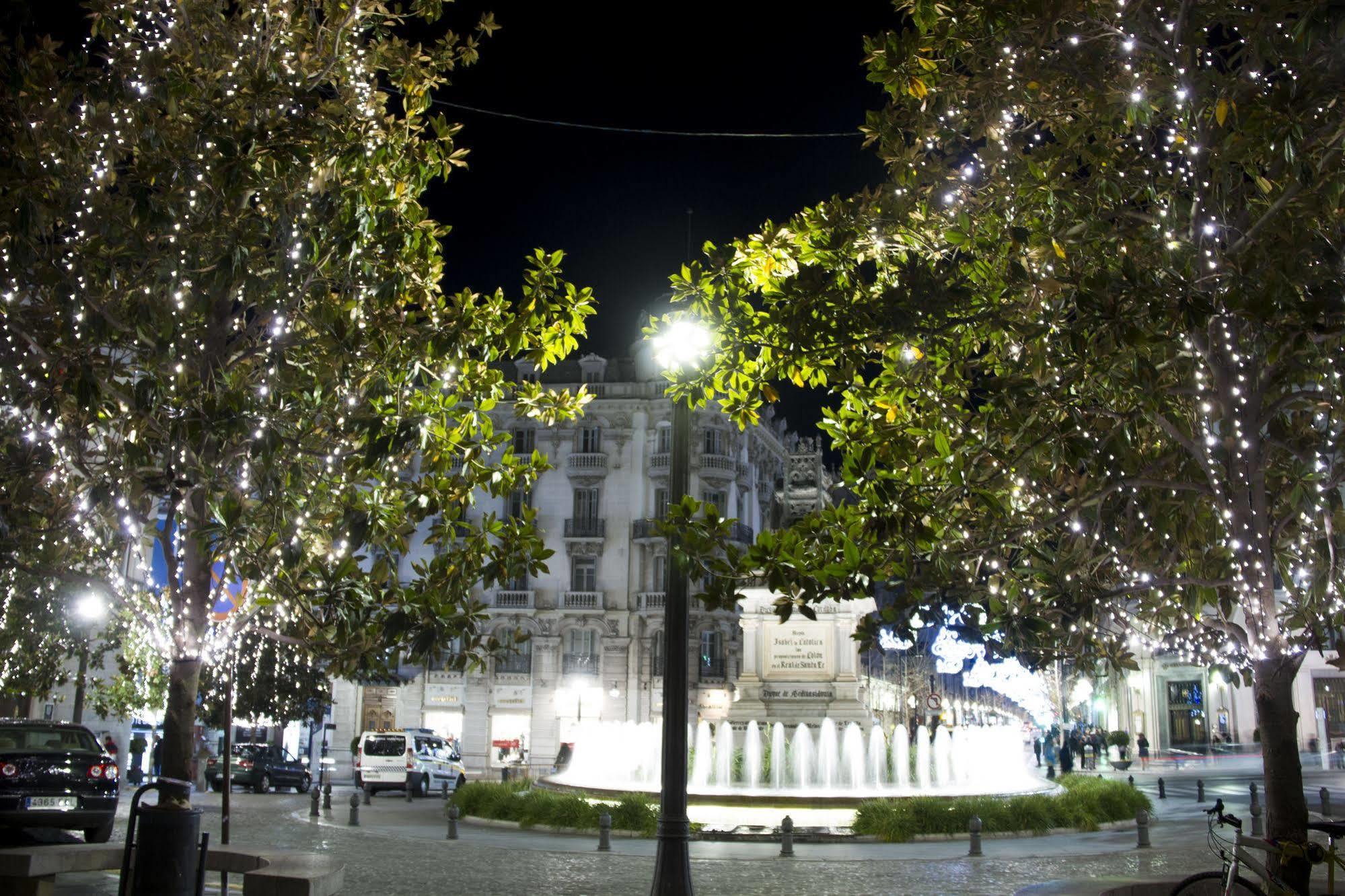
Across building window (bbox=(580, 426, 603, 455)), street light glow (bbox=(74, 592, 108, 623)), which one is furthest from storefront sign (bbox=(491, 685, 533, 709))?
street light glow (bbox=(74, 592, 108, 623))

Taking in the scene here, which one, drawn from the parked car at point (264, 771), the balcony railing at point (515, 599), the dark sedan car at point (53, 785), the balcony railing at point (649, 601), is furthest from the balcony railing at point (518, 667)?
the dark sedan car at point (53, 785)

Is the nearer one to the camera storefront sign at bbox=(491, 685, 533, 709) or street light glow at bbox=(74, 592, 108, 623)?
street light glow at bbox=(74, 592, 108, 623)

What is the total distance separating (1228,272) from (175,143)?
838 cm

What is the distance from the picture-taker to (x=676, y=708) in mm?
9648

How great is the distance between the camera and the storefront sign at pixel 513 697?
52.4 m

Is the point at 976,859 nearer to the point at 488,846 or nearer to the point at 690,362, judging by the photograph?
the point at 488,846

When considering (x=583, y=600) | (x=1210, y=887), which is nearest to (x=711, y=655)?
(x=583, y=600)

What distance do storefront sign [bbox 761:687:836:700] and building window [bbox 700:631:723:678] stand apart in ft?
71.4

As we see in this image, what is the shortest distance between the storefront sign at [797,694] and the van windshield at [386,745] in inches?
409

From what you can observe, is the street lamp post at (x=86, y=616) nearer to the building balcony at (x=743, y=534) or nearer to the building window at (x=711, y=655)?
the building window at (x=711, y=655)

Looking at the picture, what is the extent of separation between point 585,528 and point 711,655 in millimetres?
8347

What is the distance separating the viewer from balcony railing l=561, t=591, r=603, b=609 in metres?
52.7

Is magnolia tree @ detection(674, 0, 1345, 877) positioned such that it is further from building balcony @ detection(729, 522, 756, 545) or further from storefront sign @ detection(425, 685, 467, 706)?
storefront sign @ detection(425, 685, 467, 706)

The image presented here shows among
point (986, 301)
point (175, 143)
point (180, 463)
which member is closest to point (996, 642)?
point (986, 301)
